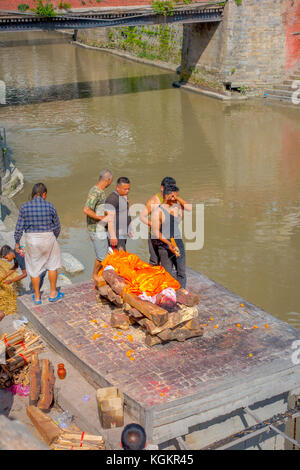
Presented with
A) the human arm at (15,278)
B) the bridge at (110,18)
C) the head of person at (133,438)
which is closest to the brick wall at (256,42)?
the bridge at (110,18)

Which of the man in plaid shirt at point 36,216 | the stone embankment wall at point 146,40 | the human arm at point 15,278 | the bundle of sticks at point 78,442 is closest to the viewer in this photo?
the bundle of sticks at point 78,442

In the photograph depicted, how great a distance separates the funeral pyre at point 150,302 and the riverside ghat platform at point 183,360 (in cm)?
16

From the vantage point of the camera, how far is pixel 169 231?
7.41 meters

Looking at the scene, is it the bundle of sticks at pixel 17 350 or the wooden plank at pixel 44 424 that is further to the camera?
the bundle of sticks at pixel 17 350

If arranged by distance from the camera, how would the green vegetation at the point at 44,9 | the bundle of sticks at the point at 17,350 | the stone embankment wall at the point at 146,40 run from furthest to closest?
the stone embankment wall at the point at 146,40 → the green vegetation at the point at 44,9 → the bundle of sticks at the point at 17,350

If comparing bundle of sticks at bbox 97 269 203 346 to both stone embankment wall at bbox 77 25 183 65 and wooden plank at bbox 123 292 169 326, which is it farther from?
stone embankment wall at bbox 77 25 183 65

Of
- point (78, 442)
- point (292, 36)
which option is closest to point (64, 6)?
point (292, 36)

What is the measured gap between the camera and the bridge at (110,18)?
72.5 ft

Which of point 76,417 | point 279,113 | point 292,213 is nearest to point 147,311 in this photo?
point 76,417

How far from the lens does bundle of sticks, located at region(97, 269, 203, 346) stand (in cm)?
632

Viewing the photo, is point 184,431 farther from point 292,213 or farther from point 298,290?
point 292,213

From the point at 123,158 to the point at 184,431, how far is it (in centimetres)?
1294

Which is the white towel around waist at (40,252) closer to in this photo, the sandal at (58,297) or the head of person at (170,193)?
the sandal at (58,297)

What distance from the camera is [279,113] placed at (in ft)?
73.7
